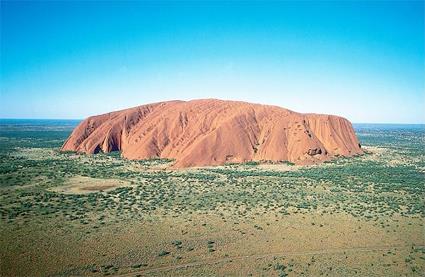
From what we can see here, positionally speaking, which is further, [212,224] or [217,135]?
[217,135]

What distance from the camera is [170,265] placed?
16.9m

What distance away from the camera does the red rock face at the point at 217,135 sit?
5322 cm

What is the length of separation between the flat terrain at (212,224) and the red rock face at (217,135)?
1275cm

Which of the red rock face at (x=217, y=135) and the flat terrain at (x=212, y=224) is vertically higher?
the red rock face at (x=217, y=135)

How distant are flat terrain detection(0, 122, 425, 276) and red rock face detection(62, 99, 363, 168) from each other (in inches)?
502

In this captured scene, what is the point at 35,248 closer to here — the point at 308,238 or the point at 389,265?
the point at 308,238

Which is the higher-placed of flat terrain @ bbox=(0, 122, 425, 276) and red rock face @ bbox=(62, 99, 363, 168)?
red rock face @ bbox=(62, 99, 363, 168)

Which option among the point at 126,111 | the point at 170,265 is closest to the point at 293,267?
the point at 170,265

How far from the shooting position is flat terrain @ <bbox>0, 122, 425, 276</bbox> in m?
17.0

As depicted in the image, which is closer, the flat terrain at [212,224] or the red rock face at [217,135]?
the flat terrain at [212,224]

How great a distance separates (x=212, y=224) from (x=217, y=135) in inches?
1281

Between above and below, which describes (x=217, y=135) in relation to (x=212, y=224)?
above

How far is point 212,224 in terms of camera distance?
22.9 meters

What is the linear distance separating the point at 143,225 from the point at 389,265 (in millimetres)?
14778
